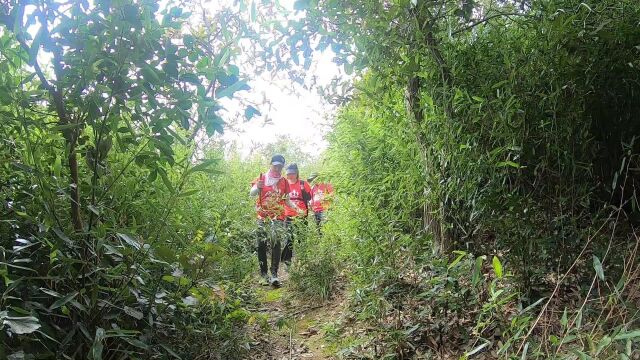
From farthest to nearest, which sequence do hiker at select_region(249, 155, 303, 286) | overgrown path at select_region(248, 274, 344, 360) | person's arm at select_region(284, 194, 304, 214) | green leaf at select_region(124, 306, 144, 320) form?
person's arm at select_region(284, 194, 304, 214), hiker at select_region(249, 155, 303, 286), overgrown path at select_region(248, 274, 344, 360), green leaf at select_region(124, 306, 144, 320)

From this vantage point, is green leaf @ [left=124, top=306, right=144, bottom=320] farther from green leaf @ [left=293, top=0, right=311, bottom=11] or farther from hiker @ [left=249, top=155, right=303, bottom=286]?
hiker @ [left=249, top=155, right=303, bottom=286]

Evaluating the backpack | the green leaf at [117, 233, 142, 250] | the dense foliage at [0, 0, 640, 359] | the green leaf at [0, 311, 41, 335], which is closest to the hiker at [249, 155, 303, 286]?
the backpack

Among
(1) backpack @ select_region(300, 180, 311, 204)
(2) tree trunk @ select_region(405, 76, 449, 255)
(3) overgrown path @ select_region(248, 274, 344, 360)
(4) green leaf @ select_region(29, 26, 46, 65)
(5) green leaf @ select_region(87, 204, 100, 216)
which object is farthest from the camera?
(1) backpack @ select_region(300, 180, 311, 204)

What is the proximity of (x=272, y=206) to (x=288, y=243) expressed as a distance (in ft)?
2.88

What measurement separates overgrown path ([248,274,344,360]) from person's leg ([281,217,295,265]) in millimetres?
574

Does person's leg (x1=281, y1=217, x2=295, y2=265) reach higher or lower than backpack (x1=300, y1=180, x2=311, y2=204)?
lower

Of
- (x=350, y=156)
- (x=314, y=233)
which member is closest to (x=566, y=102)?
(x=350, y=156)

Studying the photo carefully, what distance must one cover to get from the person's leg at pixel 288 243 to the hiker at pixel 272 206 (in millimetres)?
93

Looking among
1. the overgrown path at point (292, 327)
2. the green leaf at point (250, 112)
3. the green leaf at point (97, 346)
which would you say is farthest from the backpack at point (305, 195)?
the green leaf at point (97, 346)

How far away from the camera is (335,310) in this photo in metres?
4.03

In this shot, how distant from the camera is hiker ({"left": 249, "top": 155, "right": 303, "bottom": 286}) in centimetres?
452

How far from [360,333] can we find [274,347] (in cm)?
83

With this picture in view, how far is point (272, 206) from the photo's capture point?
461 cm

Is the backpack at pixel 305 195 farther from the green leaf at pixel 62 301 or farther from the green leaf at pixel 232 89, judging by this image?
the green leaf at pixel 62 301
